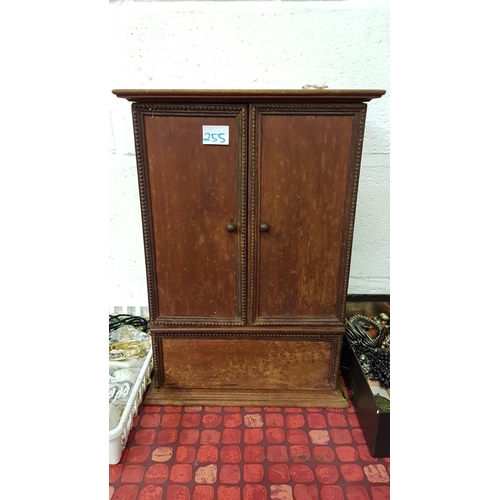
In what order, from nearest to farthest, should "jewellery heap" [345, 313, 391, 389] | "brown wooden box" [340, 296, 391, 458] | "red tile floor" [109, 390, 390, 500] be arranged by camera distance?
"red tile floor" [109, 390, 390, 500] → "brown wooden box" [340, 296, 391, 458] → "jewellery heap" [345, 313, 391, 389]

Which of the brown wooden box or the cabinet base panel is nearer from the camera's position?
the brown wooden box

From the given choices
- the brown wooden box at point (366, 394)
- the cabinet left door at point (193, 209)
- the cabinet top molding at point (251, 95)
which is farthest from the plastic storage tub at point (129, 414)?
the cabinet top molding at point (251, 95)

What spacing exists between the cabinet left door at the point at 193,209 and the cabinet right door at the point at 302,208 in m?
0.08

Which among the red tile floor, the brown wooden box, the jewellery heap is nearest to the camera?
the red tile floor

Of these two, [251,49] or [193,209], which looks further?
[251,49]

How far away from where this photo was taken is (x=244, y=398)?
1.74 metres

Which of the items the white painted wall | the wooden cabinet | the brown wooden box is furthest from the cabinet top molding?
the brown wooden box

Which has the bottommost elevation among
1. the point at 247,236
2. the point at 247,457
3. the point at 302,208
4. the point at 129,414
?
the point at 247,457

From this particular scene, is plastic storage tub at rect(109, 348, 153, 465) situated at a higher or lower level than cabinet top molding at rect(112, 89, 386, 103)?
lower

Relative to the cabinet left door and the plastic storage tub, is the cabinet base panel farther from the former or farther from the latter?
the cabinet left door

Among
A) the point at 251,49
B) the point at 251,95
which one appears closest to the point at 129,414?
the point at 251,95

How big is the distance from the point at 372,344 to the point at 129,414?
4.10 ft

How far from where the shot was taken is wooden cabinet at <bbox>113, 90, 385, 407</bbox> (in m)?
1.39

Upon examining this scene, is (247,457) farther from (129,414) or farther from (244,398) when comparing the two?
(129,414)
